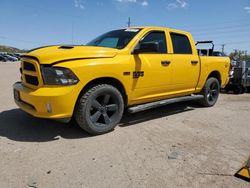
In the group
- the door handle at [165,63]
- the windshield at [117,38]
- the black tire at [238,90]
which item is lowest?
the black tire at [238,90]

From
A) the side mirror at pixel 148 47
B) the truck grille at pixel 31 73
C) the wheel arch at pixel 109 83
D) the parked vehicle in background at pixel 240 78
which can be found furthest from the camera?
the parked vehicle in background at pixel 240 78

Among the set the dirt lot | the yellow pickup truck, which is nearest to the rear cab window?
the yellow pickup truck

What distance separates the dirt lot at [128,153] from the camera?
2.80 meters

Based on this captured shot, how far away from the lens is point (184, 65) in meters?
5.53

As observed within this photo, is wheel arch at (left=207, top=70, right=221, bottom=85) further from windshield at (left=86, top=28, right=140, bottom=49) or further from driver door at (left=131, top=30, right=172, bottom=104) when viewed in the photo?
windshield at (left=86, top=28, right=140, bottom=49)

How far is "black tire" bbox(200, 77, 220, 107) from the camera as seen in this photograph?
6520mm

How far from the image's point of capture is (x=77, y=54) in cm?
384

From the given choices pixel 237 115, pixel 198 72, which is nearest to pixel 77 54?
pixel 198 72

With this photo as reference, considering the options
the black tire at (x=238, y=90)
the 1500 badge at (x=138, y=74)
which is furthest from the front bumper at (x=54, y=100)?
the black tire at (x=238, y=90)

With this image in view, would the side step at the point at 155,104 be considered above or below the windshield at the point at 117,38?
below

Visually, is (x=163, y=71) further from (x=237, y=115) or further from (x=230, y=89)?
(x=230, y=89)

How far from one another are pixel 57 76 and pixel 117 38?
182cm

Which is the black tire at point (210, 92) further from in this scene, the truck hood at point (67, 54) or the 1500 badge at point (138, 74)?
the truck hood at point (67, 54)

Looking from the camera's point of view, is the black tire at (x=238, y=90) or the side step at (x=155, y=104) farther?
the black tire at (x=238, y=90)
